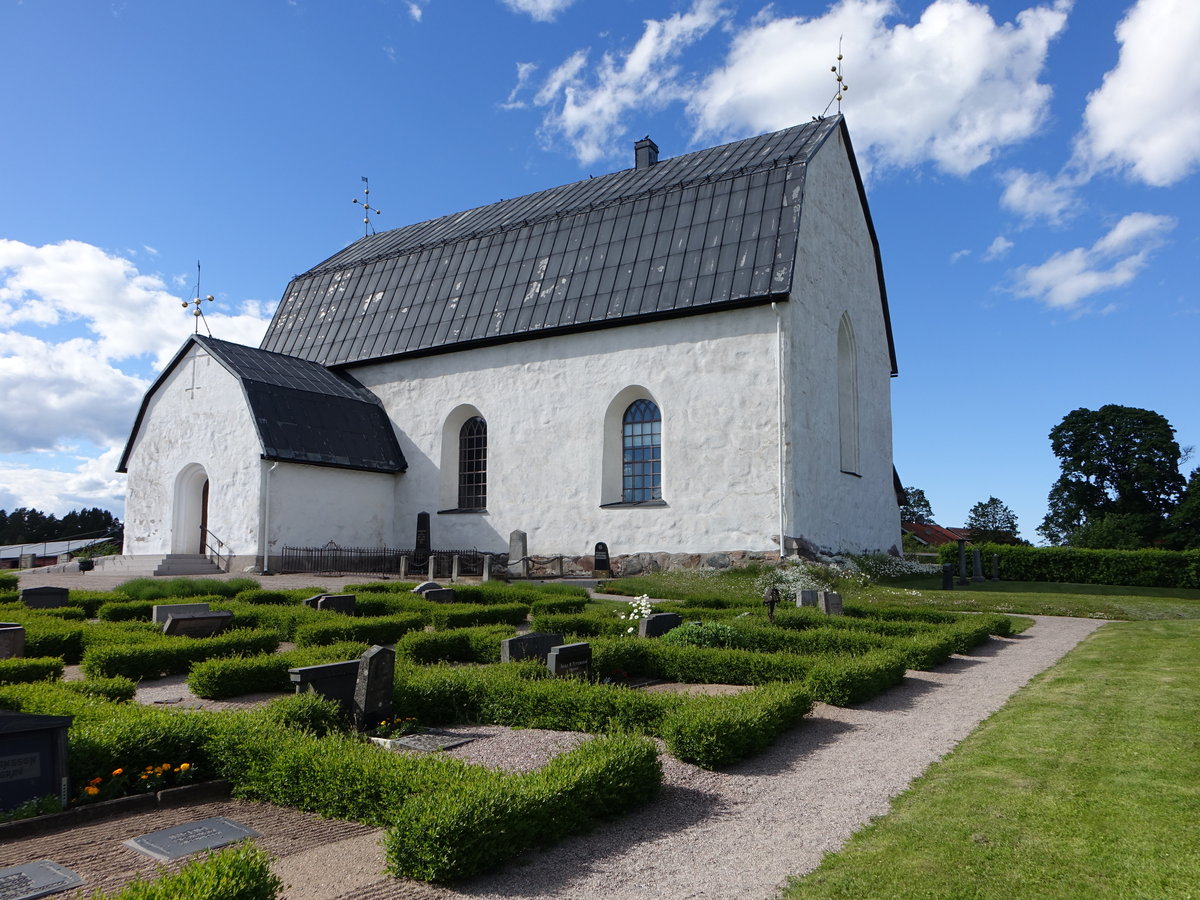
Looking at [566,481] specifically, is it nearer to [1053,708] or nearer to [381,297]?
[381,297]

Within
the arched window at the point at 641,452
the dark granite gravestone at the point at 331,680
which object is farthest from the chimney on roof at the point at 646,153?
the dark granite gravestone at the point at 331,680

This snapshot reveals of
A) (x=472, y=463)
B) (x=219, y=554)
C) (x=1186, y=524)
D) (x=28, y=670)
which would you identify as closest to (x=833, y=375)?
(x=472, y=463)

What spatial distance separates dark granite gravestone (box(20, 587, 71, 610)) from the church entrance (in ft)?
30.4

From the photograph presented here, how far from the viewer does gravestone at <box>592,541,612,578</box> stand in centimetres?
2073

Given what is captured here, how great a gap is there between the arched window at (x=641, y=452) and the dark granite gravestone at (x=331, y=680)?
47.3ft

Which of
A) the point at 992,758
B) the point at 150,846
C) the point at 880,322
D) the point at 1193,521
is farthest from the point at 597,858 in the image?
the point at 1193,521

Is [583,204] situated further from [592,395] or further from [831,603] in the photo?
[831,603]

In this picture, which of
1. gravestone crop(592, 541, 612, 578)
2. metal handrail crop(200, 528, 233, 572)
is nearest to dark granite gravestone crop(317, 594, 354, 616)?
gravestone crop(592, 541, 612, 578)

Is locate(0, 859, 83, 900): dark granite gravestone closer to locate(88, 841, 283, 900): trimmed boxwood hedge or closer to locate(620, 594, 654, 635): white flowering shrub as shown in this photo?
locate(88, 841, 283, 900): trimmed boxwood hedge

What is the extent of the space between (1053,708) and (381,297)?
23297 mm

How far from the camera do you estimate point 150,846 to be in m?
4.45

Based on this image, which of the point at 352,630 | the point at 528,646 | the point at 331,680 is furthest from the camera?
the point at 352,630

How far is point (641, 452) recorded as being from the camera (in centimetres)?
2166

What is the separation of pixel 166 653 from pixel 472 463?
15.6 m
